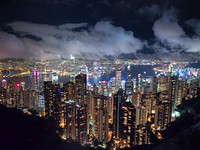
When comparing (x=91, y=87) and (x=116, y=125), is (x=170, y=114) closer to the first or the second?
(x=116, y=125)

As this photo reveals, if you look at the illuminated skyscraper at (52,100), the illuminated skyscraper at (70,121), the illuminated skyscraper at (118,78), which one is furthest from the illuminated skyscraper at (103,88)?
the illuminated skyscraper at (70,121)

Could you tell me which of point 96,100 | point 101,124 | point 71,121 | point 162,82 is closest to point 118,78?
point 162,82

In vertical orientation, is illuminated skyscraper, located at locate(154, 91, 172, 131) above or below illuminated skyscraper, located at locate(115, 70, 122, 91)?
below

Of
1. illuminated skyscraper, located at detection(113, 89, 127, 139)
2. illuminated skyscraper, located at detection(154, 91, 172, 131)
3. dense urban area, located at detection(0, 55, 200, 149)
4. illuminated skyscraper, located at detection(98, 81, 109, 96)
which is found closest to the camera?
dense urban area, located at detection(0, 55, 200, 149)

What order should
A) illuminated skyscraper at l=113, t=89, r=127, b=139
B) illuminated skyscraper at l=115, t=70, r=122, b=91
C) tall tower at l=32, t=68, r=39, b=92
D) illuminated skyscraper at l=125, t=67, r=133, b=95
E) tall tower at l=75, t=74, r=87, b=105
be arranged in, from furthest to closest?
illuminated skyscraper at l=115, t=70, r=122, b=91, illuminated skyscraper at l=125, t=67, r=133, b=95, tall tower at l=32, t=68, r=39, b=92, tall tower at l=75, t=74, r=87, b=105, illuminated skyscraper at l=113, t=89, r=127, b=139

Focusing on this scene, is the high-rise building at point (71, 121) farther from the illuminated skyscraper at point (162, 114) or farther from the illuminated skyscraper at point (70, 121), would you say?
the illuminated skyscraper at point (162, 114)

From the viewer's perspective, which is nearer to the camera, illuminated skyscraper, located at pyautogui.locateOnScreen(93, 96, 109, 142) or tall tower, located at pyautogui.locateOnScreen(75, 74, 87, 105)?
illuminated skyscraper, located at pyautogui.locateOnScreen(93, 96, 109, 142)

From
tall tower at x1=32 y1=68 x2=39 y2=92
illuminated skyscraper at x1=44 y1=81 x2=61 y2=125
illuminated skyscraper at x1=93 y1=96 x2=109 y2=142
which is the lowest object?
illuminated skyscraper at x1=93 y1=96 x2=109 y2=142

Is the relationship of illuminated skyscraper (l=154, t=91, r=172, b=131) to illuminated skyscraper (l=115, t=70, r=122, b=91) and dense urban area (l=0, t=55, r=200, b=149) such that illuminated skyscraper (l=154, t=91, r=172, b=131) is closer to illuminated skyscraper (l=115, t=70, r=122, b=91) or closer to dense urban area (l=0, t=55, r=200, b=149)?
dense urban area (l=0, t=55, r=200, b=149)

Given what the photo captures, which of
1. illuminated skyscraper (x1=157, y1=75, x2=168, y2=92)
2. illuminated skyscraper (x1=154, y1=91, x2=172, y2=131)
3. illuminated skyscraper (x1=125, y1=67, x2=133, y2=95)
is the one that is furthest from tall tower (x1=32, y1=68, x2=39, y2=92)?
illuminated skyscraper (x1=157, y1=75, x2=168, y2=92)

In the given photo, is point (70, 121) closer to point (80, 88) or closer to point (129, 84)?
point (80, 88)

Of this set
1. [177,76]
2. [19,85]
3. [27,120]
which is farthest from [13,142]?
[177,76]
